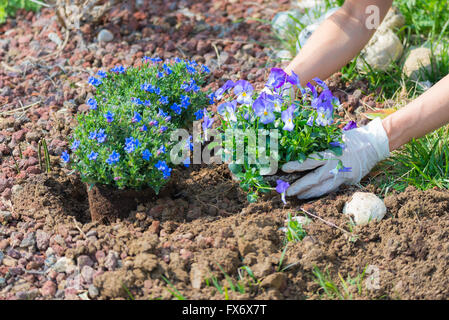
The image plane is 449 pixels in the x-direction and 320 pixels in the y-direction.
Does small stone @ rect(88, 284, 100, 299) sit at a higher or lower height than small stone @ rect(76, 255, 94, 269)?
lower

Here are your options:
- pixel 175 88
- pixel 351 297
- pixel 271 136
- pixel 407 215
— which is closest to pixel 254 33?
pixel 175 88

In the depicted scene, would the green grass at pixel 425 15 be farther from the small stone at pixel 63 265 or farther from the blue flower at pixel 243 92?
the small stone at pixel 63 265

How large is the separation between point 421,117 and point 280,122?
0.77m

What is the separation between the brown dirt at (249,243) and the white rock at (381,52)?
120cm

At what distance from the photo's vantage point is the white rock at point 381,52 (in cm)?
373

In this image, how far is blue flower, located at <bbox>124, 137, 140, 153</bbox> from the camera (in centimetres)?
251

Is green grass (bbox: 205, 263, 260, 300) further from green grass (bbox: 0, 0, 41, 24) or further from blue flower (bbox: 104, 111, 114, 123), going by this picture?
green grass (bbox: 0, 0, 41, 24)

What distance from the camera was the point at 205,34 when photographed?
13.9 feet

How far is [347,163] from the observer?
9.41 feet

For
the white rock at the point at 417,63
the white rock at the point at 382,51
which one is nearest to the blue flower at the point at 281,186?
the white rock at the point at 382,51

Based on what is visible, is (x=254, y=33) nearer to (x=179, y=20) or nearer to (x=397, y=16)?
(x=179, y=20)

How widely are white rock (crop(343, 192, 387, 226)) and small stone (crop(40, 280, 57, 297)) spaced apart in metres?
1.39

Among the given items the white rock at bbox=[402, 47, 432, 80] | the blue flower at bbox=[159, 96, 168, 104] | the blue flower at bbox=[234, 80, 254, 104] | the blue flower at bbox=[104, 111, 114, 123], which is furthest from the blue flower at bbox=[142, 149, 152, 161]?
the white rock at bbox=[402, 47, 432, 80]
